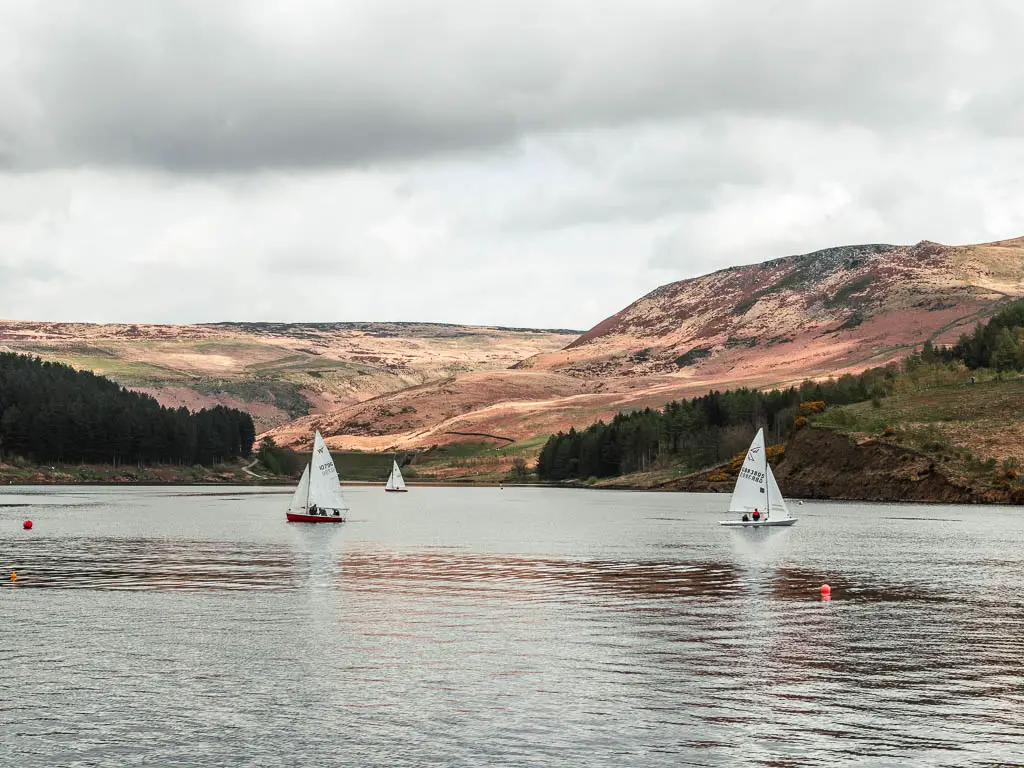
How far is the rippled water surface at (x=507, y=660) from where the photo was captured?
31.7 meters

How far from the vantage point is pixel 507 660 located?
43594mm

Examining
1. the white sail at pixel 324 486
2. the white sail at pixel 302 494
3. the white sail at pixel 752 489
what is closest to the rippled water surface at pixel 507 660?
the white sail at pixel 324 486

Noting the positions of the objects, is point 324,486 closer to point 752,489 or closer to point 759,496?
point 752,489

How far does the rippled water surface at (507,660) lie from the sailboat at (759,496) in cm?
4097

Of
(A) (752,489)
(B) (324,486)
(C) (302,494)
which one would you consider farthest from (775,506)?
(C) (302,494)

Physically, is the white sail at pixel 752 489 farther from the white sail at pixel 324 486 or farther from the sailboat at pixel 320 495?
the white sail at pixel 324 486

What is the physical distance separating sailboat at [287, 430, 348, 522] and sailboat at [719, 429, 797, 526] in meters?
45.0

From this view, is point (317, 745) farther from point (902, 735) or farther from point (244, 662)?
point (902, 735)

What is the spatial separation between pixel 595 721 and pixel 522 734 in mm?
2551

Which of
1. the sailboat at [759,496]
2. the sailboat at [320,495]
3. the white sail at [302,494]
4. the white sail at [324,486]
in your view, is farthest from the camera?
the white sail at [302,494]

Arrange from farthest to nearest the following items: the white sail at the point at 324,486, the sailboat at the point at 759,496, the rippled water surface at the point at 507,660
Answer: the white sail at the point at 324,486
the sailboat at the point at 759,496
the rippled water surface at the point at 507,660

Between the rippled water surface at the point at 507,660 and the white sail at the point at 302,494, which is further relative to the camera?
the white sail at the point at 302,494

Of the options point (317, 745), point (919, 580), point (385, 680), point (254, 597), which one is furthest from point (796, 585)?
point (317, 745)

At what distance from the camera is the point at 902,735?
32.4 meters
